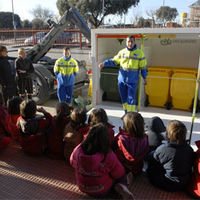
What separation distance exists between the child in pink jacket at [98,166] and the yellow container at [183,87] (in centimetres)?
370

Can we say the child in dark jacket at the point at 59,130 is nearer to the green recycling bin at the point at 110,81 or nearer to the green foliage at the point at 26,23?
the green recycling bin at the point at 110,81

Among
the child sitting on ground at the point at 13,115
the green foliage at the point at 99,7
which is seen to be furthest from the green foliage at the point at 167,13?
the child sitting on ground at the point at 13,115

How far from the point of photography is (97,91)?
20.4 ft

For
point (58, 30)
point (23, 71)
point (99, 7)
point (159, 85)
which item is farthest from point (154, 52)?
point (99, 7)

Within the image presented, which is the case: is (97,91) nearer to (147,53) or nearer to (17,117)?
(147,53)

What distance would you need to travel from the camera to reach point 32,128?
3588 millimetres

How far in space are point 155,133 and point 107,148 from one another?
1.05 meters

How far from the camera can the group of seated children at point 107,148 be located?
2.50 m

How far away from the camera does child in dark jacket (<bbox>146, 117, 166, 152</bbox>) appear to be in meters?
3.21

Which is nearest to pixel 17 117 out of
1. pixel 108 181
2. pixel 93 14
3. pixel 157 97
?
pixel 108 181

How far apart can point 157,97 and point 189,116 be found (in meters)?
0.96

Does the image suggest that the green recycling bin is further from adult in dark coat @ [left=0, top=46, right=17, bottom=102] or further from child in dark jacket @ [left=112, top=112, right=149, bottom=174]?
child in dark jacket @ [left=112, top=112, right=149, bottom=174]

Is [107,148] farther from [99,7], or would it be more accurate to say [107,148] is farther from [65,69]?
[99,7]

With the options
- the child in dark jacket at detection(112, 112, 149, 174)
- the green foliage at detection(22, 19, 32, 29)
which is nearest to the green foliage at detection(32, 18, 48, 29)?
the green foliage at detection(22, 19, 32, 29)
